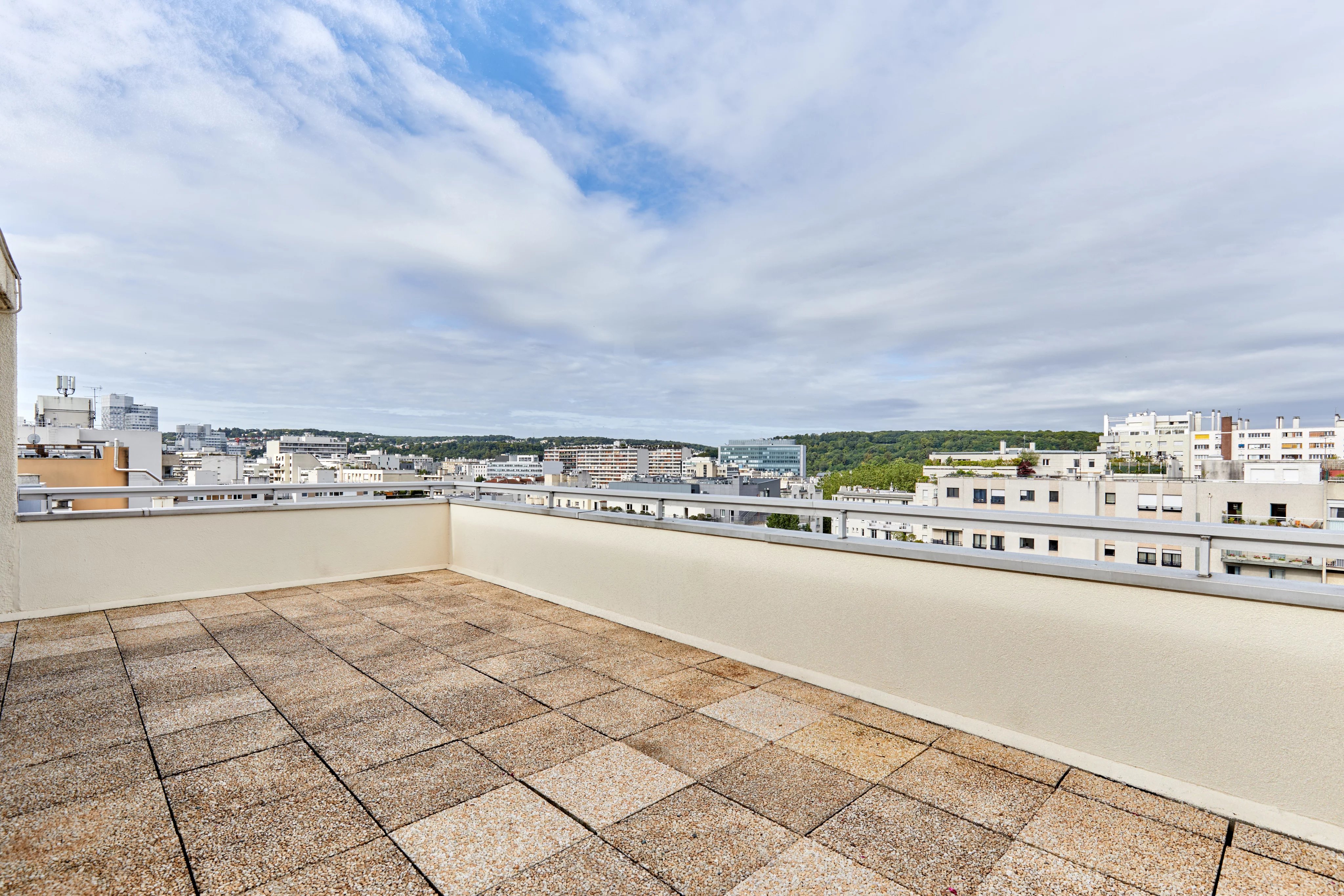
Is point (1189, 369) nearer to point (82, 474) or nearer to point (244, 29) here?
point (244, 29)

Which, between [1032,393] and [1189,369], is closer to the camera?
[1189,369]

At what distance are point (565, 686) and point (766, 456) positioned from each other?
2447 millimetres

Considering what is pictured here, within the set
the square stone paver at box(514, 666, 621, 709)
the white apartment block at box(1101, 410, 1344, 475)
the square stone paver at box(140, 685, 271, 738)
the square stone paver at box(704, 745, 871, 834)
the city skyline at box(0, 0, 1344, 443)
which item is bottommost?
the square stone paver at box(514, 666, 621, 709)

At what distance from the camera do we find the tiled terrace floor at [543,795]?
60.6 inches

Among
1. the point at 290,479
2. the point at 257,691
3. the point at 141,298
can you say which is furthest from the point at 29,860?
the point at 141,298

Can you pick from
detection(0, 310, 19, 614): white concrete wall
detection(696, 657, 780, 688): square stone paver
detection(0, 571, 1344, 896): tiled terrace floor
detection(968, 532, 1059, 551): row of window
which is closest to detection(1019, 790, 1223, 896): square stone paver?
detection(0, 571, 1344, 896): tiled terrace floor

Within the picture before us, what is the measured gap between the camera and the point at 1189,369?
17.0ft

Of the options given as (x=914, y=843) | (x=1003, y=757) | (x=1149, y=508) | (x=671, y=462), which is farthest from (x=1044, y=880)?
(x=671, y=462)

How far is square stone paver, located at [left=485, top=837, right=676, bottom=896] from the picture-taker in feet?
4.83

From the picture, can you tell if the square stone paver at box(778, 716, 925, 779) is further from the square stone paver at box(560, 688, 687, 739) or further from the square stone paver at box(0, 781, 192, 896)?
the square stone paver at box(0, 781, 192, 896)

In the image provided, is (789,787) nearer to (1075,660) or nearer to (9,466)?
(1075,660)

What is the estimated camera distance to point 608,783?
2.02m

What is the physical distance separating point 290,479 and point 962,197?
871 centimetres

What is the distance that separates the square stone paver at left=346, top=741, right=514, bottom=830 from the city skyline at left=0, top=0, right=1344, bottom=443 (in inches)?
132
